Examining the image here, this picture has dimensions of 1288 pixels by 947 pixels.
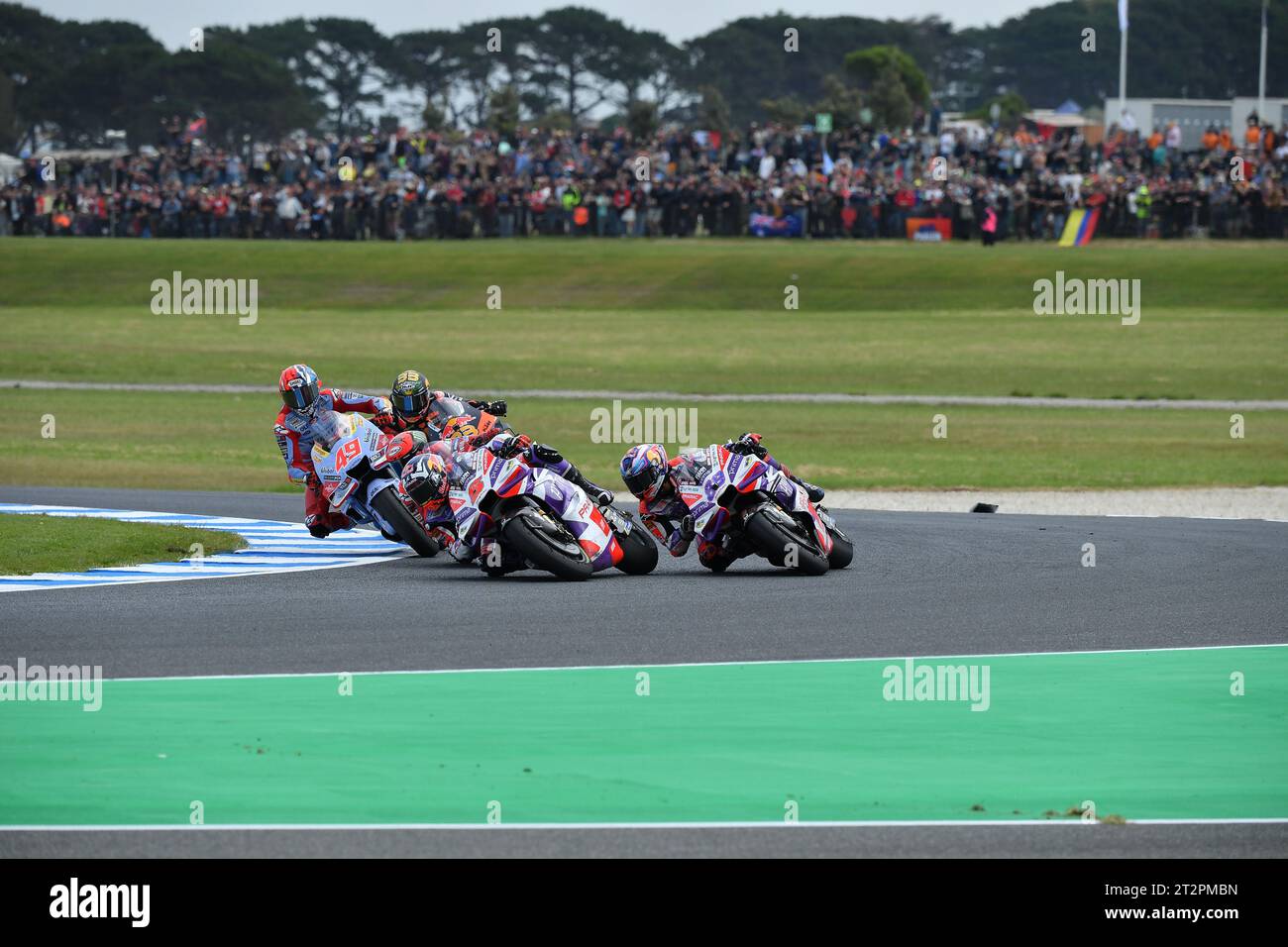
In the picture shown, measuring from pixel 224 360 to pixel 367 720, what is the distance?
3266cm

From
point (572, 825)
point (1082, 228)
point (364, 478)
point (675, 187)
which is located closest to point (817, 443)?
point (364, 478)

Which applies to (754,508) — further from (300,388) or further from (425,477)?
(300,388)

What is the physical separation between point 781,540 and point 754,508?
31cm

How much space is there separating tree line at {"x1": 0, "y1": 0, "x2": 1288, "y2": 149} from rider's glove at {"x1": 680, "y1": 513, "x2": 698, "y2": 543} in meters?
65.9

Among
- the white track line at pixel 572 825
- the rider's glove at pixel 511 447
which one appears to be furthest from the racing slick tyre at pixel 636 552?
the white track line at pixel 572 825

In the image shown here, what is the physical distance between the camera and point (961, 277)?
1983 inches

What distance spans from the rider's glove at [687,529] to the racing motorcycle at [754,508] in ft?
0.18

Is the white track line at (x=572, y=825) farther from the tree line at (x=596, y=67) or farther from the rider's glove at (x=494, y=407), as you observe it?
the tree line at (x=596, y=67)

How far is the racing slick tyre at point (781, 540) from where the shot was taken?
1454 centimetres

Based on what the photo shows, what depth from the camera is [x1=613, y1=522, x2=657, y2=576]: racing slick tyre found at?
48.9ft

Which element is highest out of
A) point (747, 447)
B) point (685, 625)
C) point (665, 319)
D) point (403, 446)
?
point (747, 447)

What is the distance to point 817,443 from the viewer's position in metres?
28.2

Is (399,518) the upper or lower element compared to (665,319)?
lower

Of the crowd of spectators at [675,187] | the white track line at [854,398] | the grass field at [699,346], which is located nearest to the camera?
the grass field at [699,346]
